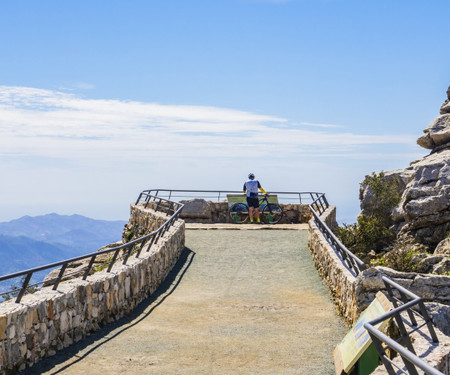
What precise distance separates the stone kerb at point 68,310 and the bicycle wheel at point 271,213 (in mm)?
14787

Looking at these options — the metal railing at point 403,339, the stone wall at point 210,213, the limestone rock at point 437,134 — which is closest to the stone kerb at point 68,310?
the metal railing at point 403,339

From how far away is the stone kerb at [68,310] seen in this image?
9734mm

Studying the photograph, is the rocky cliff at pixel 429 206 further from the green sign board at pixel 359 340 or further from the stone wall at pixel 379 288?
the green sign board at pixel 359 340

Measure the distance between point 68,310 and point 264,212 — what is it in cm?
2134

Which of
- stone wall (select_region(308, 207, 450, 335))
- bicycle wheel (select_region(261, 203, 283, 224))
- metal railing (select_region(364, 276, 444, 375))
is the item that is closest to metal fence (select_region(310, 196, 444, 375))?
metal railing (select_region(364, 276, 444, 375))

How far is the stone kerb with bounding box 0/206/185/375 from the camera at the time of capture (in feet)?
31.9

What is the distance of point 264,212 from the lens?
106ft

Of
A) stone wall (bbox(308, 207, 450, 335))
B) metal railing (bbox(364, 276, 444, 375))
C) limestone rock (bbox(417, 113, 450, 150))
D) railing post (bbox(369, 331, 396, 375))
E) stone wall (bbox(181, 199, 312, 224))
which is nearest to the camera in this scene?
metal railing (bbox(364, 276, 444, 375))

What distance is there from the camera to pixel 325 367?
1051 cm

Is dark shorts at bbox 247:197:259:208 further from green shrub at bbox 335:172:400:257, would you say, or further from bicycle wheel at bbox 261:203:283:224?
green shrub at bbox 335:172:400:257

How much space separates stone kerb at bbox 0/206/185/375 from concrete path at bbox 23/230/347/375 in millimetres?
239

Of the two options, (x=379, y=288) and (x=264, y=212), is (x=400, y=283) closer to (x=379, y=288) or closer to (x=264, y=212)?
(x=379, y=288)

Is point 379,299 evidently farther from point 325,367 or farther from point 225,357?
point 225,357

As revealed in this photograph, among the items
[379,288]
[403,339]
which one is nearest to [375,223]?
[379,288]
